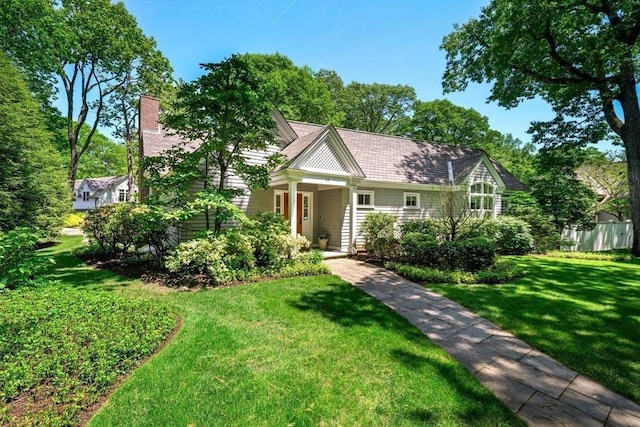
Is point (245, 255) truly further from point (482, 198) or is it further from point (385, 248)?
point (482, 198)

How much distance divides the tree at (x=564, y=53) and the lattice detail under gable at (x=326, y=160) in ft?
30.1

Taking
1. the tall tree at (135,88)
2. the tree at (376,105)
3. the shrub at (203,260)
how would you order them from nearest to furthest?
the shrub at (203,260) < the tall tree at (135,88) < the tree at (376,105)

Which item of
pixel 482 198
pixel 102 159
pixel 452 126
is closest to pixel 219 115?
pixel 482 198

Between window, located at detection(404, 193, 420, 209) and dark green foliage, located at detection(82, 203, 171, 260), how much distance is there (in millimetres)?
10484

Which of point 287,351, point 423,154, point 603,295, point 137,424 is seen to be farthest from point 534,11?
point 137,424

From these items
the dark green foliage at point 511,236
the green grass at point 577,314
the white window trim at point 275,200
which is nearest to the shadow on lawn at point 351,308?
the green grass at point 577,314

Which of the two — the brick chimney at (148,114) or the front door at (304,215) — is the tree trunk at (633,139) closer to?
the front door at (304,215)

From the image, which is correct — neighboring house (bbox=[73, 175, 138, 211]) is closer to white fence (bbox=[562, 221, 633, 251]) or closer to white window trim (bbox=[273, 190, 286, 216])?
white window trim (bbox=[273, 190, 286, 216])

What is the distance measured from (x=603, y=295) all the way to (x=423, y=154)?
11053 millimetres

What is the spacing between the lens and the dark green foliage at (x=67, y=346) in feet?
9.23

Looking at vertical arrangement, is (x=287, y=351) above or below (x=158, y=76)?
below

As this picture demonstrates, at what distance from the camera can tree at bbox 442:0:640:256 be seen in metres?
11.3

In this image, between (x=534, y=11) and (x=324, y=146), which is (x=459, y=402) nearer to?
(x=324, y=146)

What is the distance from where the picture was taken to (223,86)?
7.90 m
